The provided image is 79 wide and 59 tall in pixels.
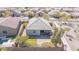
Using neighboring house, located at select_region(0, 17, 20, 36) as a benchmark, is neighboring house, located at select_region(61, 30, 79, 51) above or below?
below

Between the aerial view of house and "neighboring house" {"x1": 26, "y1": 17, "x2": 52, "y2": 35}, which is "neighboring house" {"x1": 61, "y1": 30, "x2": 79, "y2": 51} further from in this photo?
"neighboring house" {"x1": 26, "y1": 17, "x2": 52, "y2": 35}

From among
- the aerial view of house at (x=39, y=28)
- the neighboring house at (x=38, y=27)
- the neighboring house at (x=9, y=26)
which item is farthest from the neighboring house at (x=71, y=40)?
the neighboring house at (x=9, y=26)

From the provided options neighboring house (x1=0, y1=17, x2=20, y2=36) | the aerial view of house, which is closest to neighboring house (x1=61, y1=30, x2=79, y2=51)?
the aerial view of house

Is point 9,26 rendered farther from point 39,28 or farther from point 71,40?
point 71,40

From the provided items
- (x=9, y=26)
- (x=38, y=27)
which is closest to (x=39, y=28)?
(x=38, y=27)

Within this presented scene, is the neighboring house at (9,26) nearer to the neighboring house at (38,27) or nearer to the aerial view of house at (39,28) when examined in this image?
the aerial view of house at (39,28)
